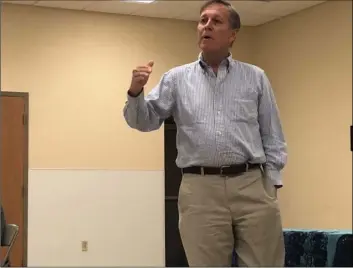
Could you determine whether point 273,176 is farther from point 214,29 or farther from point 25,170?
point 25,170

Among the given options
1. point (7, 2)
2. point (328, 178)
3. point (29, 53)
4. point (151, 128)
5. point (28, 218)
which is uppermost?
point (7, 2)

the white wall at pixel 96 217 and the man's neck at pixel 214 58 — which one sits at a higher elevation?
the man's neck at pixel 214 58

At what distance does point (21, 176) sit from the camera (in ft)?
19.3

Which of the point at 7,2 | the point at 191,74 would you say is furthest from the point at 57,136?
the point at 191,74

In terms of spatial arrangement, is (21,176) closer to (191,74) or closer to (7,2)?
(7,2)

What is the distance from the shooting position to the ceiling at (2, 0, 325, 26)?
6.04m

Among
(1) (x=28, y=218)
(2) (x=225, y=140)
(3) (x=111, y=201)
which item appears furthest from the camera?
(3) (x=111, y=201)

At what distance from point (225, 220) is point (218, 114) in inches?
13.5

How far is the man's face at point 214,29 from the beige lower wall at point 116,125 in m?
3.95

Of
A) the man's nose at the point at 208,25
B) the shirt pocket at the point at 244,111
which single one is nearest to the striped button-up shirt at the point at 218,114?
the shirt pocket at the point at 244,111

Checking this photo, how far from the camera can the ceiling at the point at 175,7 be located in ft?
19.8

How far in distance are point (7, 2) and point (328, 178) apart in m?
3.56

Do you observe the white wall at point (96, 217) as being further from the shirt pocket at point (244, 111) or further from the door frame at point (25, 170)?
the shirt pocket at point (244, 111)

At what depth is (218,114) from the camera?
1996 millimetres
